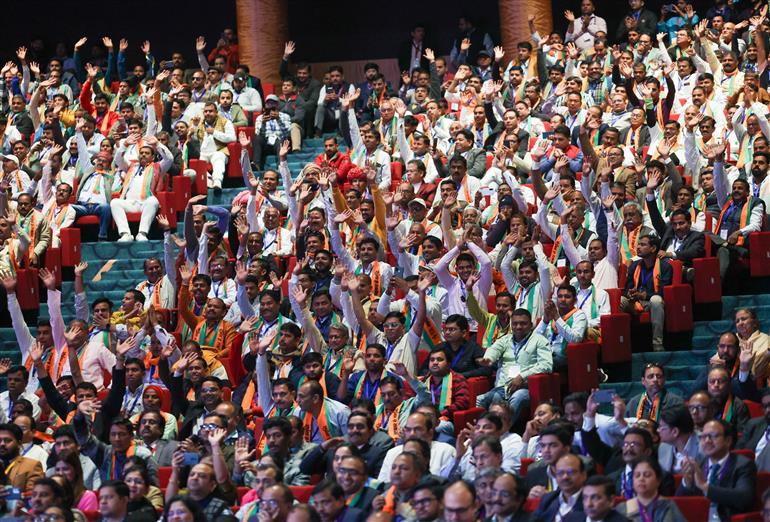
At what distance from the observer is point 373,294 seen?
35.2 feet

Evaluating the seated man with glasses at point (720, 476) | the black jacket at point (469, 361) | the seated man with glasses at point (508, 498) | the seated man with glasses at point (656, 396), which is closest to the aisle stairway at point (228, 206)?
the black jacket at point (469, 361)

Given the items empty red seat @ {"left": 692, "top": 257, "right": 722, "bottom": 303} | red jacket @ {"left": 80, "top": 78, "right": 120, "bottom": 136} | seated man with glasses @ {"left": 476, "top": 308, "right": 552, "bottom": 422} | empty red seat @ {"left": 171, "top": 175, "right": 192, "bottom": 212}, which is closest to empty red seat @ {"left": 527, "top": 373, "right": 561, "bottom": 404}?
seated man with glasses @ {"left": 476, "top": 308, "right": 552, "bottom": 422}

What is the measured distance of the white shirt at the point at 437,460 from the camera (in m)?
8.11

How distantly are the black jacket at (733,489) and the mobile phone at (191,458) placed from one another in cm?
267

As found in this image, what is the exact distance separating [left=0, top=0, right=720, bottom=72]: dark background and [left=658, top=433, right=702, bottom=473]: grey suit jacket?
11.3 meters

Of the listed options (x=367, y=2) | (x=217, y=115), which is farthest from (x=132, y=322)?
(x=367, y=2)

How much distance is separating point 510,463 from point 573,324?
1.73m

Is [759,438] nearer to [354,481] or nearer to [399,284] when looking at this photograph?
[354,481]

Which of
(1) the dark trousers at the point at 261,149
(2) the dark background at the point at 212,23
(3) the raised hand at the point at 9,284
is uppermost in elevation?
(2) the dark background at the point at 212,23

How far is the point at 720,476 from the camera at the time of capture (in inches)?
288

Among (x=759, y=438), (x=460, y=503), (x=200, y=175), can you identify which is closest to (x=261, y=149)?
(x=200, y=175)

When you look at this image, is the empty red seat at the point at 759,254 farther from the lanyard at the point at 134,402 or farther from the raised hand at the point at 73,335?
the raised hand at the point at 73,335

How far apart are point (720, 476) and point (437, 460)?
156 centimetres

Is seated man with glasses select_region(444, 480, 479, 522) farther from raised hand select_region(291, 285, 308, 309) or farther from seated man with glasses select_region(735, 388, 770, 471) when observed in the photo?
raised hand select_region(291, 285, 308, 309)
